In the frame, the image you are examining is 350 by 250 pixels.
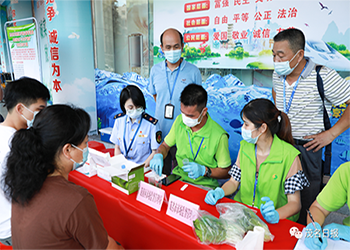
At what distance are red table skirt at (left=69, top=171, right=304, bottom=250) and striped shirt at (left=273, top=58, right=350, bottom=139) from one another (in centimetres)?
95

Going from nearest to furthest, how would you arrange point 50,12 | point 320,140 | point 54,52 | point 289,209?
point 289,209 → point 320,140 → point 50,12 → point 54,52

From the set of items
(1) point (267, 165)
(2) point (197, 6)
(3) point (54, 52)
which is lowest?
(1) point (267, 165)

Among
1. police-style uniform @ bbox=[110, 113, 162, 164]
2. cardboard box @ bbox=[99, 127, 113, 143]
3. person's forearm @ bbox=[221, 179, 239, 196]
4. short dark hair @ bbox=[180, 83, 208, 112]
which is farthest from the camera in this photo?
cardboard box @ bbox=[99, 127, 113, 143]

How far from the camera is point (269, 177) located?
1.46 metres

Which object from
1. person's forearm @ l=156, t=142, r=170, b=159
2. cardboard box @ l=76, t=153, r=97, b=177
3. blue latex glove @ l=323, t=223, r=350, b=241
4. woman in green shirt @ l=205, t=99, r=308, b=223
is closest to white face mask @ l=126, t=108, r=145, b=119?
person's forearm @ l=156, t=142, r=170, b=159

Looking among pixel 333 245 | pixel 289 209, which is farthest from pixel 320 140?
pixel 333 245

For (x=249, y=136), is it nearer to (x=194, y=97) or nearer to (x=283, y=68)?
(x=194, y=97)

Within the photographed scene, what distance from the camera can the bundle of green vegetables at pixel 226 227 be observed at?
102 cm

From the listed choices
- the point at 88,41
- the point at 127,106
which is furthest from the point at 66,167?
the point at 88,41

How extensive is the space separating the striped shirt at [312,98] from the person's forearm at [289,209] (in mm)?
732

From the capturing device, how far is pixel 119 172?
1.45 metres

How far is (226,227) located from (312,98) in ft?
4.39

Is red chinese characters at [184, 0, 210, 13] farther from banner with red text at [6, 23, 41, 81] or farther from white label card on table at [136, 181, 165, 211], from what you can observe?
white label card on table at [136, 181, 165, 211]

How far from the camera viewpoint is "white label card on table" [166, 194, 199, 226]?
112 cm
